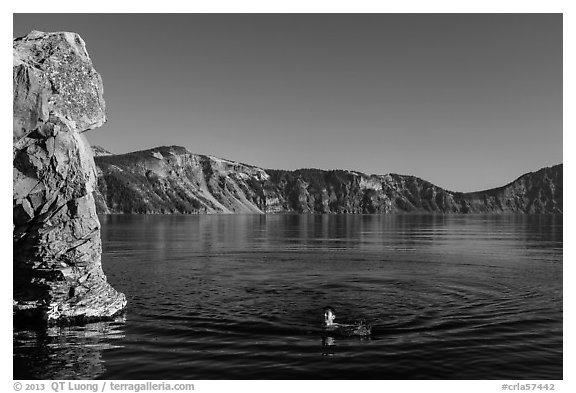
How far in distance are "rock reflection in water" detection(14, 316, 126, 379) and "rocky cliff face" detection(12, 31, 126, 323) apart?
167 centimetres

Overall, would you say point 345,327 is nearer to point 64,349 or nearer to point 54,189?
point 64,349

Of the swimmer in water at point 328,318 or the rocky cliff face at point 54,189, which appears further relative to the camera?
the swimmer in water at point 328,318

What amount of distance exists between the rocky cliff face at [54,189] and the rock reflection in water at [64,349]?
1669mm

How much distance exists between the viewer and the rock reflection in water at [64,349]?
2073 cm

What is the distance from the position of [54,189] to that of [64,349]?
30.4 ft

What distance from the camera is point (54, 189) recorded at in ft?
87.2

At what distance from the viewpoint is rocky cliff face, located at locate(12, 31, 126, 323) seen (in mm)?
25359

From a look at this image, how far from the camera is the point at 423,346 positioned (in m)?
24.0

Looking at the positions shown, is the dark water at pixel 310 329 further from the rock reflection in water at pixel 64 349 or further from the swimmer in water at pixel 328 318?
the swimmer in water at pixel 328 318

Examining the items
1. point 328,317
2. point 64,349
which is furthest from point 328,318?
point 64,349

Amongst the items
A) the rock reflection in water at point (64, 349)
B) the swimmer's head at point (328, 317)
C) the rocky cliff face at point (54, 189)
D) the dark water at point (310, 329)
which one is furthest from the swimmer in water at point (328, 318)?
the rocky cliff face at point (54, 189)

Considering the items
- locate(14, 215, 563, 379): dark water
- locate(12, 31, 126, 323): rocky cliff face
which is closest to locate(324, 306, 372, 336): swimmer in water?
locate(14, 215, 563, 379): dark water
